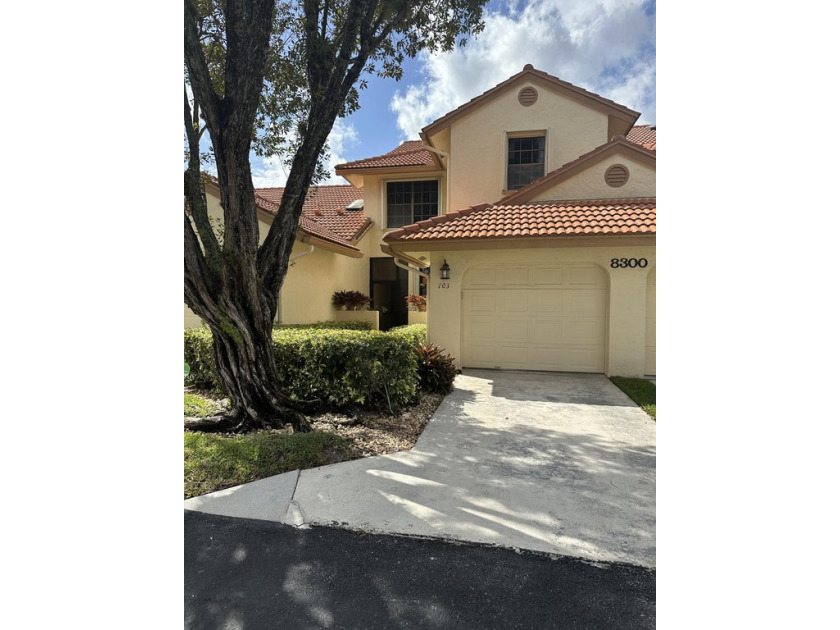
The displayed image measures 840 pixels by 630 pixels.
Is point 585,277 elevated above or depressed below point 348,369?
above

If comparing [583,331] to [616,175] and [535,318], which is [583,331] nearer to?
[535,318]

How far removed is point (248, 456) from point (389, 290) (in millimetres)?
11705

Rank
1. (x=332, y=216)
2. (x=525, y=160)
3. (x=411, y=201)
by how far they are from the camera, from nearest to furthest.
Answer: (x=525, y=160) → (x=411, y=201) → (x=332, y=216)

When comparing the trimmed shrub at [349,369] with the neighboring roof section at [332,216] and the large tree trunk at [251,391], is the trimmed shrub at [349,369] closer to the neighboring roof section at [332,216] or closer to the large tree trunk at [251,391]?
the large tree trunk at [251,391]

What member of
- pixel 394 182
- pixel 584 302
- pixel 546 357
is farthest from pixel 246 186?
pixel 394 182

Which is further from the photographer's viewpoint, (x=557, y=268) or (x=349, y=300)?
(x=349, y=300)

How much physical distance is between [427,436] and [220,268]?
3236mm

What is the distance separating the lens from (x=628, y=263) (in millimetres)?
8039

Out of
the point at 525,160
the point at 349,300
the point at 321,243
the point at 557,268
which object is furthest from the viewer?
the point at 349,300

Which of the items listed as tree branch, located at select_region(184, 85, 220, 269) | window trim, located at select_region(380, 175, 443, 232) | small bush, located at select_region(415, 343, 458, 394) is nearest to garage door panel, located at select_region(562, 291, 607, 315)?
small bush, located at select_region(415, 343, 458, 394)

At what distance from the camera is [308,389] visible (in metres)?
5.75

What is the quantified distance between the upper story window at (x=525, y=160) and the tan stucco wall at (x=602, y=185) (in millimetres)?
2361
